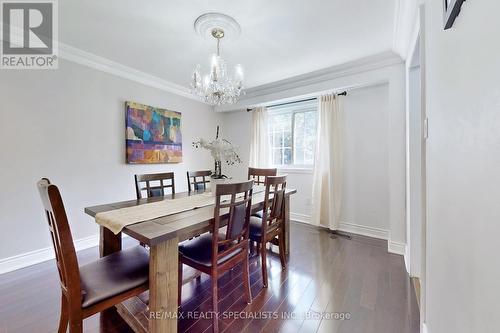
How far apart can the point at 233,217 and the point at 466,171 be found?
1.26 meters

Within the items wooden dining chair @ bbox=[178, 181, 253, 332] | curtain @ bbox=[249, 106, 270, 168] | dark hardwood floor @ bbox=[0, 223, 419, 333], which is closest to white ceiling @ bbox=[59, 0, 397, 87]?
curtain @ bbox=[249, 106, 270, 168]

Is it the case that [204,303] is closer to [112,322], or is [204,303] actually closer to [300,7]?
[112,322]

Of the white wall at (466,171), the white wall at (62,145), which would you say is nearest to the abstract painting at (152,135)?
the white wall at (62,145)

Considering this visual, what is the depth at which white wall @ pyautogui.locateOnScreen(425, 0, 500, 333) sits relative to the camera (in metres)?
0.53

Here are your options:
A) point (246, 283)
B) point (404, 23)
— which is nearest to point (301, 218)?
point (246, 283)

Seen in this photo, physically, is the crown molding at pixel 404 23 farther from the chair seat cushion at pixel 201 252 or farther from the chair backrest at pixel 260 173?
the chair seat cushion at pixel 201 252

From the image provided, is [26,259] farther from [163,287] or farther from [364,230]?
[364,230]

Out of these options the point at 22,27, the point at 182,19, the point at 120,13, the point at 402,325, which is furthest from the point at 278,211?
the point at 22,27

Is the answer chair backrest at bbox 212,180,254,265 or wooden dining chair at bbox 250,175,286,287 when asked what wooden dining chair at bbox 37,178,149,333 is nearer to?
chair backrest at bbox 212,180,254,265

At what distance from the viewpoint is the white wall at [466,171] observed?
533mm

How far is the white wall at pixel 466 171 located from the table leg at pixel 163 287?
1301 mm

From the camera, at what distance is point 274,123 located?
14.3 ft

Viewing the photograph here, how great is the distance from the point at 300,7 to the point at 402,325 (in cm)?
262

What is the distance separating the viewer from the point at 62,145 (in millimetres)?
2617
